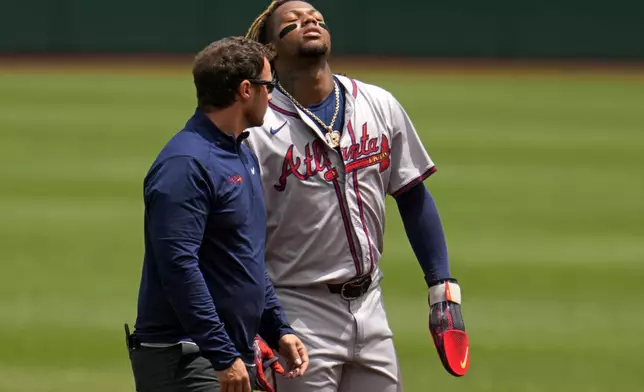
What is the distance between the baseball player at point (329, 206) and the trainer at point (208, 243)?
456mm

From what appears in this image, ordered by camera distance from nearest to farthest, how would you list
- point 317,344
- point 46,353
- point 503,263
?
point 317,344
point 46,353
point 503,263

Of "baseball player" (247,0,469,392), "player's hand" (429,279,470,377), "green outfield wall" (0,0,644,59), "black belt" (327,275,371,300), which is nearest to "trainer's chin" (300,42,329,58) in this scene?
"baseball player" (247,0,469,392)

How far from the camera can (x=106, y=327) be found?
7.77 metres

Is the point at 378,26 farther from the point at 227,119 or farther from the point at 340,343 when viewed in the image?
the point at 227,119

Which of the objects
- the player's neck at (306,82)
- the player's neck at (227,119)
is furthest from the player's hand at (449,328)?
the player's neck at (227,119)

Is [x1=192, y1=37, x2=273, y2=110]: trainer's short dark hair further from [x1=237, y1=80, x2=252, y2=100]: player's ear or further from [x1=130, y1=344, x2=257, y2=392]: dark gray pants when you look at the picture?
[x1=130, y1=344, x2=257, y2=392]: dark gray pants

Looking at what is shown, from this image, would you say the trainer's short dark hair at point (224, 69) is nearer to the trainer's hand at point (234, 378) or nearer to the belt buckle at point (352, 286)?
the trainer's hand at point (234, 378)

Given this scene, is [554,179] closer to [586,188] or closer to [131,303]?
[586,188]

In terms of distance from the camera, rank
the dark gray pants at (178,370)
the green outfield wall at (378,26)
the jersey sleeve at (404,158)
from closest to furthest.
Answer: the dark gray pants at (178,370), the jersey sleeve at (404,158), the green outfield wall at (378,26)

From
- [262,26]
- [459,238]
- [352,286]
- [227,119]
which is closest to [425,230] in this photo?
[352,286]

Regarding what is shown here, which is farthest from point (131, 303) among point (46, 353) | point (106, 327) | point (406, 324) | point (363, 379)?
point (363, 379)

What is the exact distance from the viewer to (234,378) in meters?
3.58

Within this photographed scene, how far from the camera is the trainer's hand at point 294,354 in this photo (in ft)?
13.1

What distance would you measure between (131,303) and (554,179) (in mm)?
6348
